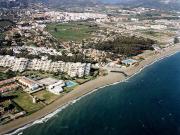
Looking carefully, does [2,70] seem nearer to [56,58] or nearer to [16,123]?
[56,58]

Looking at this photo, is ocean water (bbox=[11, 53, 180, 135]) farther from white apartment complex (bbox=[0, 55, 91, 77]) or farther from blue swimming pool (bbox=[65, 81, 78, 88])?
white apartment complex (bbox=[0, 55, 91, 77])

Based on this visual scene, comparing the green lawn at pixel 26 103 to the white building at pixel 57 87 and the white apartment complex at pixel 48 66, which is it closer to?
the white building at pixel 57 87

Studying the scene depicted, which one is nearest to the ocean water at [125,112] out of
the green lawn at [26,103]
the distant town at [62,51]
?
the green lawn at [26,103]

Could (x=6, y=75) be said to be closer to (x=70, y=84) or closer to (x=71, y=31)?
(x=70, y=84)

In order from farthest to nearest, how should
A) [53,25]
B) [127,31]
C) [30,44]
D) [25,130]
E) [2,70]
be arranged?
[53,25] < [127,31] < [30,44] < [2,70] < [25,130]

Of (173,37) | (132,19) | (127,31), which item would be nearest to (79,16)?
(132,19)

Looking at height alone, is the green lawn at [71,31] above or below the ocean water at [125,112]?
Result: above
